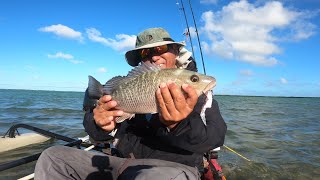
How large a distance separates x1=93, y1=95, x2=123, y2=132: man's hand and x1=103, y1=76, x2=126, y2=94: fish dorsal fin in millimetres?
94

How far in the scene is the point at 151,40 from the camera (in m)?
3.83

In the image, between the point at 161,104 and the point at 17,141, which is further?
the point at 17,141

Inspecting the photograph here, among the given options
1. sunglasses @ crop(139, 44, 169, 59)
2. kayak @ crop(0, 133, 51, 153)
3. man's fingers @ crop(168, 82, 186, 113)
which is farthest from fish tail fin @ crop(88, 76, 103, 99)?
kayak @ crop(0, 133, 51, 153)

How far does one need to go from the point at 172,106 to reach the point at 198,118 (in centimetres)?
35

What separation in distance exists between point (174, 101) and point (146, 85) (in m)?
0.30

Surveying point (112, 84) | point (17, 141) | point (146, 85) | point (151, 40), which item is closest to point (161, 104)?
point (146, 85)

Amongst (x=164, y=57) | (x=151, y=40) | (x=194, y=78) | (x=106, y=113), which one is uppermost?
(x=151, y=40)

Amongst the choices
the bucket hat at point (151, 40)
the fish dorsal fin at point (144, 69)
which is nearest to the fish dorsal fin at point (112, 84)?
the fish dorsal fin at point (144, 69)

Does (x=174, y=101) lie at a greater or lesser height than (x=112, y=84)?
lesser

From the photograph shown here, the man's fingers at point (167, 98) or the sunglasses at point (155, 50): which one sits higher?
the sunglasses at point (155, 50)

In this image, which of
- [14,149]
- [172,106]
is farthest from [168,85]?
[14,149]

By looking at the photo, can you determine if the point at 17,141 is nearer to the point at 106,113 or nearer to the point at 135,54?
the point at 135,54

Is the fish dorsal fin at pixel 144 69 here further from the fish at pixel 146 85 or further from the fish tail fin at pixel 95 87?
the fish tail fin at pixel 95 87

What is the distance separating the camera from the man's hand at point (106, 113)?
2803mm
